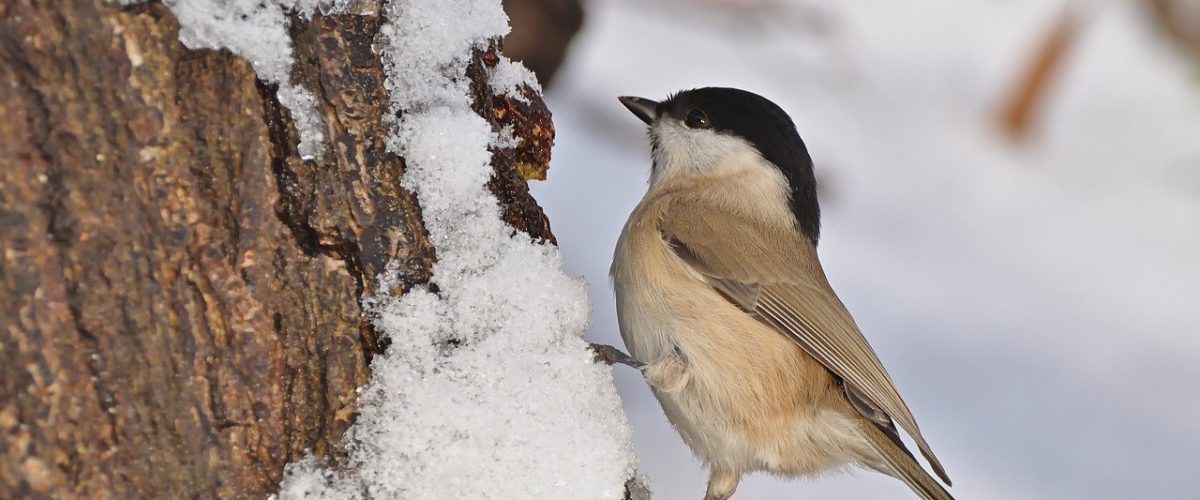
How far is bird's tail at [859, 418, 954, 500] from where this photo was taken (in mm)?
→ 2084

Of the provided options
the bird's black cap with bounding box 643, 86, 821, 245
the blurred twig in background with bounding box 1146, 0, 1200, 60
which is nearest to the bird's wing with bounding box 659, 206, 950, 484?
the bird's black cap with bounding box 643, 86, 821, 245

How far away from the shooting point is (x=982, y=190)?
398 centimetres

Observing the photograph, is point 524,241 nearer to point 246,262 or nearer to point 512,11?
point 246,262

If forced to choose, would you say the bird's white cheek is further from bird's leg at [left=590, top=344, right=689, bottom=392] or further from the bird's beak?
bird's leg at [left=590, top=344, right=689, bottom=392]

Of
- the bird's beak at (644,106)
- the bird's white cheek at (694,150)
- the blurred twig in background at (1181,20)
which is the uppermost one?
the blurred twig in background at (1181,20)

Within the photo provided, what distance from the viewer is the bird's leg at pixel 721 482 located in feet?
7.45

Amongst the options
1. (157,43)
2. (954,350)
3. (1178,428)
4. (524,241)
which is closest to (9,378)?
(157,43)

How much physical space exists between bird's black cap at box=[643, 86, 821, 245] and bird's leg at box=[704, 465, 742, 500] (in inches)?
26.1

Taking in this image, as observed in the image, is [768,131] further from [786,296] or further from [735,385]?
[735,385]

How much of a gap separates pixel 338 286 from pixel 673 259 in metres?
0.98

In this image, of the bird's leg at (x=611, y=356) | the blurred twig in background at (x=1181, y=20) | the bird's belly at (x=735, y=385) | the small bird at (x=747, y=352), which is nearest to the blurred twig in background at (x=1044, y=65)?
the blurred twig in background at (x=1181, y=20)

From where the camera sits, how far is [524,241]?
5.38 ft

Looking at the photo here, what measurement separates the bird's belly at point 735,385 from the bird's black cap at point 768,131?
1.55 feet

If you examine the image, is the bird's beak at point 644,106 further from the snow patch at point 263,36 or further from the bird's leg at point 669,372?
the snow patch at point 263,36
